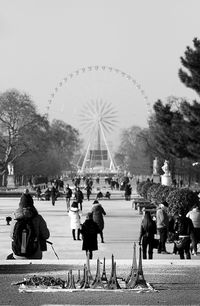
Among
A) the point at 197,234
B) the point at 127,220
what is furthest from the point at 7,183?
the point at 197,234

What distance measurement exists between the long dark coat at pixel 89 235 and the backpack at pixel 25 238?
15.3ft

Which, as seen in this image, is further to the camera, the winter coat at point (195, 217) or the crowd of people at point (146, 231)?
the winter coat at point (195, 217)

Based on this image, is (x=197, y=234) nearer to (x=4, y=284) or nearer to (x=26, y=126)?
(x=4, y=284)

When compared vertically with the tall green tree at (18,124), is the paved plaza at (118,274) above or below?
below

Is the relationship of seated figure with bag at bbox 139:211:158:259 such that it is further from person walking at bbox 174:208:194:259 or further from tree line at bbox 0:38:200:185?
tree line at bbox 0:38:200:185

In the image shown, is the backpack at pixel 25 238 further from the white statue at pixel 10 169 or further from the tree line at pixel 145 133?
the white statue at pixel 10 169

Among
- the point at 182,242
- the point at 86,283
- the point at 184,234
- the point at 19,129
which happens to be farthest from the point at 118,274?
the point at 19,129

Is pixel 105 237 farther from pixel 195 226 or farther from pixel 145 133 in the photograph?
pixel 145 133

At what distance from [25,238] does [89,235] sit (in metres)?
5.19

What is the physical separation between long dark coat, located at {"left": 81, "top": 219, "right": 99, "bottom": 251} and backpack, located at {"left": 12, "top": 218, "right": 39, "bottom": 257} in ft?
15.3

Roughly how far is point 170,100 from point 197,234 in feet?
261

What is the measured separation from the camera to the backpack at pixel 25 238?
Answer: 15578 millimetres

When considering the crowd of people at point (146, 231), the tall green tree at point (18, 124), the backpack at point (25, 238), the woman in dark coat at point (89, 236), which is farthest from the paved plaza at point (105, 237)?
the tall green tree at point (18, 124)

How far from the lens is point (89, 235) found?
2075 cm
